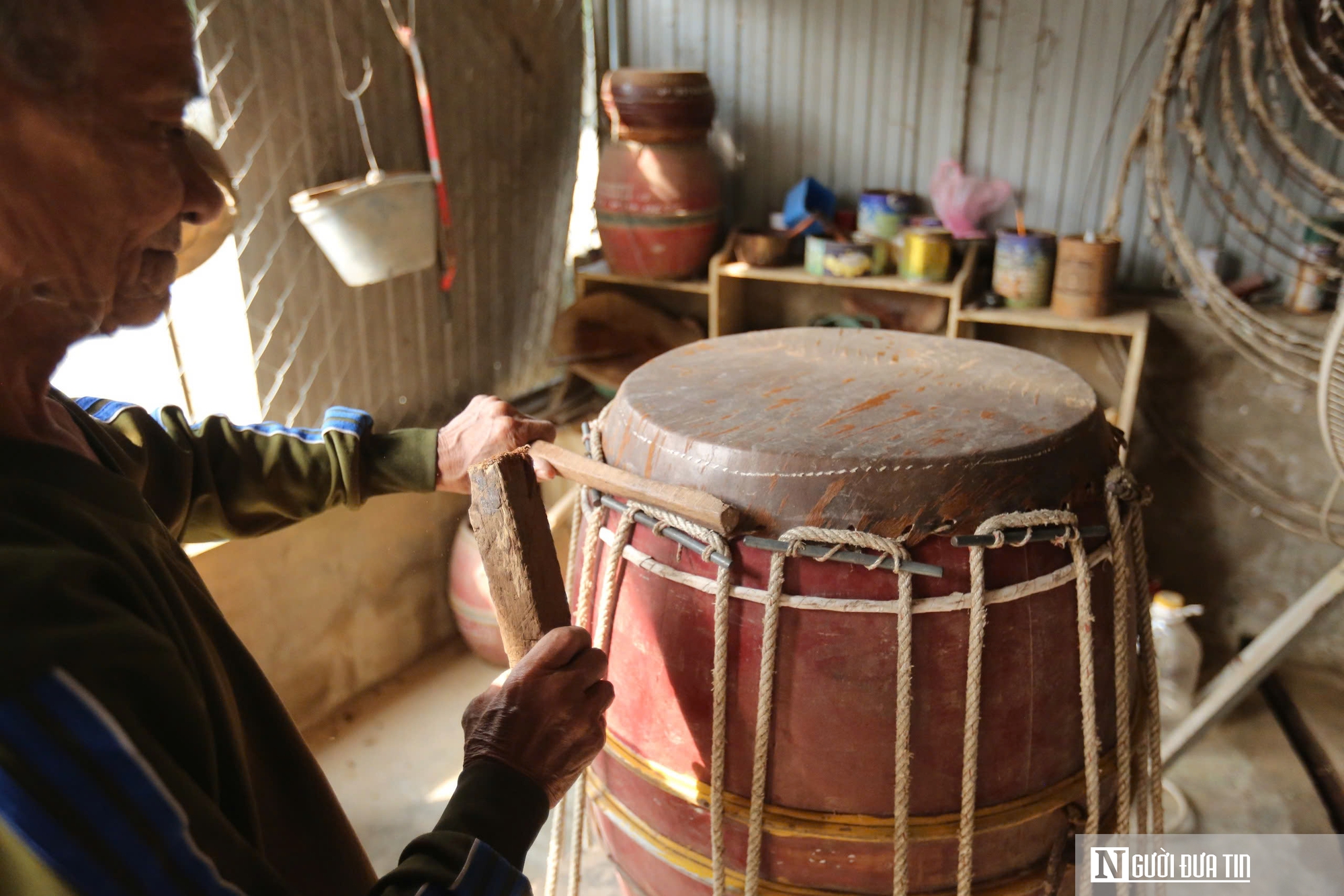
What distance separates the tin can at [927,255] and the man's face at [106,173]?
205 centimetres

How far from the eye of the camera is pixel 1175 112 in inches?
93.8

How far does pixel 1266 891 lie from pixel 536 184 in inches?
101

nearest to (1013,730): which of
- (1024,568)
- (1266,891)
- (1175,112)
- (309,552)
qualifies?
(1024,568)

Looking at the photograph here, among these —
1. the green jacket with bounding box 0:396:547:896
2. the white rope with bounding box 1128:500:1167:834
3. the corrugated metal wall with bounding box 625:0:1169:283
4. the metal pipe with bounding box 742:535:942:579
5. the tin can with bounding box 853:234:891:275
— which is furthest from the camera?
the tin can with bounding box 853:234:891:275

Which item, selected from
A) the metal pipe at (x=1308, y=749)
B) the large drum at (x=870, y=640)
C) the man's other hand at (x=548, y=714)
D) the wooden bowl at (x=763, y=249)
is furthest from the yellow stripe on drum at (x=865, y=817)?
the wooden bowl at (x=763, y=249)

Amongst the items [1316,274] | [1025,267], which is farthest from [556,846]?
[1316,274]

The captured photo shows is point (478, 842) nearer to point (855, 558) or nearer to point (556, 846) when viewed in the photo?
point (855, 558)

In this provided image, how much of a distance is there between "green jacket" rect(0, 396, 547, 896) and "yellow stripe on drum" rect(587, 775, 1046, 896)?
0.41 metres

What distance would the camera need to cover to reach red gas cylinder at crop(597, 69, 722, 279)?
2.58m

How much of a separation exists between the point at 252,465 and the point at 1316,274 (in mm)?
2428

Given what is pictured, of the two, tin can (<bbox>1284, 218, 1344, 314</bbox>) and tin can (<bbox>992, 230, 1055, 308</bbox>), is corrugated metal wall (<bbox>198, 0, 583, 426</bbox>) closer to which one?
tin can (<bbox>992, 230, 1055, 308</bbox>)

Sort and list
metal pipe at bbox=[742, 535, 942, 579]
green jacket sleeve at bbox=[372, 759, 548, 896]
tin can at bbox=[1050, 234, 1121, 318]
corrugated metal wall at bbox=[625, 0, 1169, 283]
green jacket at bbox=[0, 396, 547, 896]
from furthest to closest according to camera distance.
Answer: corrugated metal wall at bbox=[625, 0, 1169, 283] → tin can at bbox=[1050, 234, 1121, 318] → metal pipe at bbox=[742, 535, 942, 579] → green jacket sleeve at bbox=[372, 759, 548, 896] → green jacket at bbox=[0, 396, 547, 896]

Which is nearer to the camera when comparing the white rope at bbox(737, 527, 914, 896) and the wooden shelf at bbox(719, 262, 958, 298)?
the white rope at bbox(737, 527, 914, 896)

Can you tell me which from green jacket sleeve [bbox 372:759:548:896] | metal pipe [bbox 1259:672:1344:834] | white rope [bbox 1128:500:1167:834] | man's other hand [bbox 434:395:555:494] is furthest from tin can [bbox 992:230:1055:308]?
green jacket sleeve [bbox 372:759:548:896]
